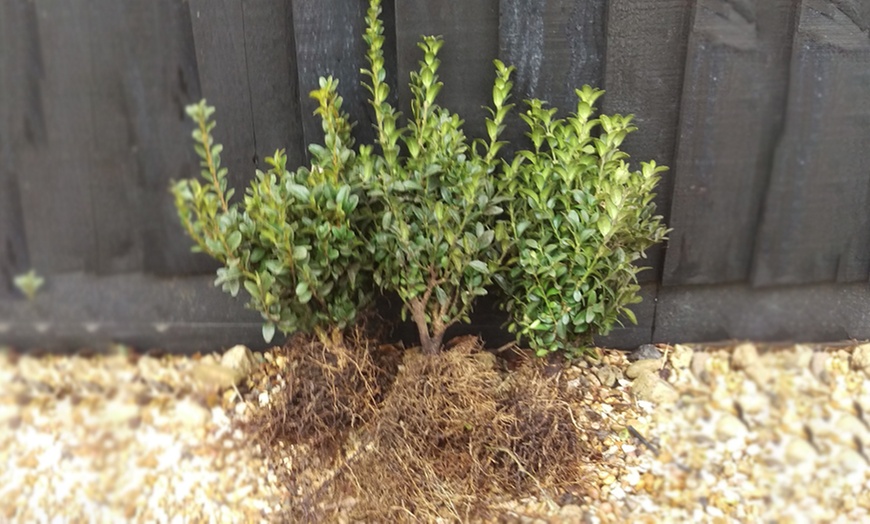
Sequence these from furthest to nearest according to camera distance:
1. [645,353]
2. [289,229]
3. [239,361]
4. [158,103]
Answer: [645,353] < [239,361] < [158,103] < [289,229]

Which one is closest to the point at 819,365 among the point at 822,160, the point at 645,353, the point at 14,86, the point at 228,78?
the point at 645,353

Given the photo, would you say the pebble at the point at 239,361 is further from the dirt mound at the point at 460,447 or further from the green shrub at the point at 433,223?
the dirt mound at the point at 460,447

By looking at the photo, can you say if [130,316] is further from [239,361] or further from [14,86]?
[14,86]

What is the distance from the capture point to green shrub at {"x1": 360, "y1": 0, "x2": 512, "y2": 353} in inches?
69.4

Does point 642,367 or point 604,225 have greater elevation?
point 604,225

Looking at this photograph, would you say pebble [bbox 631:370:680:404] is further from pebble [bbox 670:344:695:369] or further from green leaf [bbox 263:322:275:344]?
green leaf [bbox 263:322:275:344]

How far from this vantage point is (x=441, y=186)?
1814mm

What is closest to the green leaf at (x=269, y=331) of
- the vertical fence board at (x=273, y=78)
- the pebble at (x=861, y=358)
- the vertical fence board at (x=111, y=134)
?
the vertical fence board at (x=111, y=134)

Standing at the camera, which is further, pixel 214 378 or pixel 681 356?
pixel 681 356

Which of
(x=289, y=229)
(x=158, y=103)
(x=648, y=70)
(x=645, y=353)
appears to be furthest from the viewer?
(x=645, y=353)

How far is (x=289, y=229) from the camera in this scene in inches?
66.3

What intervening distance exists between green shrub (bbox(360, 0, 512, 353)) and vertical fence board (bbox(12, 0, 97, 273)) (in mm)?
683

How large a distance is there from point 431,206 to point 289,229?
1.11 ft

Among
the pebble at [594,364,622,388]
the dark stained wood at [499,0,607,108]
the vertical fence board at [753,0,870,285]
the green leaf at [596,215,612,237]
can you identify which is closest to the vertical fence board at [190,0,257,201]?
the dark stained wood at [499,0,607,108]
